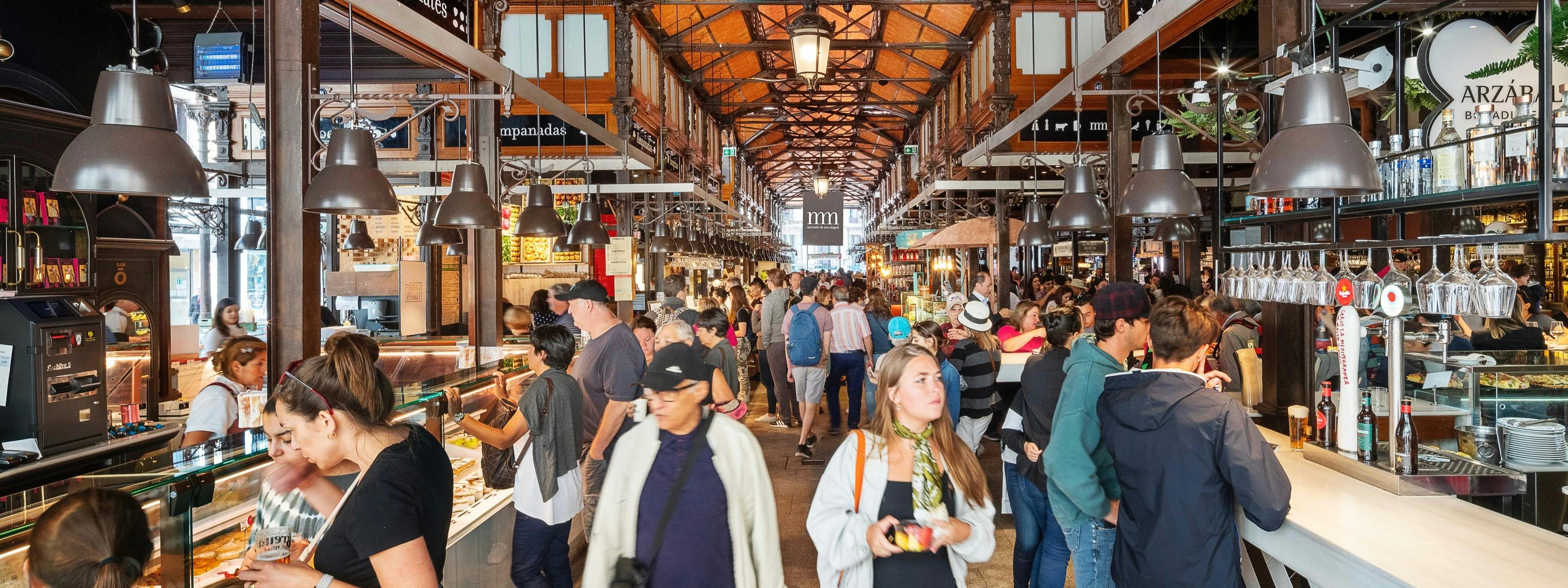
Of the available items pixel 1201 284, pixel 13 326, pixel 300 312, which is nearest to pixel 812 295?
pixel 300 312

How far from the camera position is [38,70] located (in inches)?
269

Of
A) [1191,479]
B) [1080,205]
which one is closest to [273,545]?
[1191,479]

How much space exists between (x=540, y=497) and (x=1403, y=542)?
119 inches

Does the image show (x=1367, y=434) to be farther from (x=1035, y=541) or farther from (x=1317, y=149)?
(x=1035, y=541)

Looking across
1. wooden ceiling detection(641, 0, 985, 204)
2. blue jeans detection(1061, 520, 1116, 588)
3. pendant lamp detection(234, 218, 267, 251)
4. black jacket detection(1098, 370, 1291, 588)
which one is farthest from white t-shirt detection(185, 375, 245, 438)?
pendant lamp detection(234, 218, 267, 251)

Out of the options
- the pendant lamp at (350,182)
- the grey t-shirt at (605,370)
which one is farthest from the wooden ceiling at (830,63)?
the pendant lamp at (350,182)

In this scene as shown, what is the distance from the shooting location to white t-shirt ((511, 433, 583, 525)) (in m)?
3.68

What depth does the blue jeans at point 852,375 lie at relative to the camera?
8.30 metres

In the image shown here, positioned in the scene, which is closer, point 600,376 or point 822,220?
point 600,376

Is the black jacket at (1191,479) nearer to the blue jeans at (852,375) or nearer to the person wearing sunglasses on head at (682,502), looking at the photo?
the person wearing sunglasses on head at (682,502)

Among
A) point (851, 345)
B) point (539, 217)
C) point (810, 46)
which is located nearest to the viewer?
point (539, 217)

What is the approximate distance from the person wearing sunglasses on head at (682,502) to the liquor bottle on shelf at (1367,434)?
222 centimetres

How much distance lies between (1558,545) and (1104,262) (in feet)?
61.5

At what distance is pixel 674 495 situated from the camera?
2.54 m
